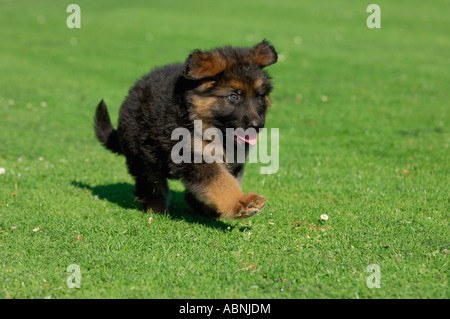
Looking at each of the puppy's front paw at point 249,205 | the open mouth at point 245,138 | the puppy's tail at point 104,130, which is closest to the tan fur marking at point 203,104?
the open mouth at point 245,138

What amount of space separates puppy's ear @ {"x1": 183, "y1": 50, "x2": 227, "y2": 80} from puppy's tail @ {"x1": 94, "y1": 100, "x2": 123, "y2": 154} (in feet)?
6.23

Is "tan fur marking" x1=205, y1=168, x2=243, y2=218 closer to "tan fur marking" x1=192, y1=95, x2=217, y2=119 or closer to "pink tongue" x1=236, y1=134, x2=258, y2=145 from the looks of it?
"pink tongue" x1=236, y1=134, x2=258, y2=145

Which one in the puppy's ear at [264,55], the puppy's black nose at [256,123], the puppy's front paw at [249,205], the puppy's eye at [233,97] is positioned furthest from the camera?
the puppy's ear at [264,55]

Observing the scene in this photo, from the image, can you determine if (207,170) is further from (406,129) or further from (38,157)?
(406,129)

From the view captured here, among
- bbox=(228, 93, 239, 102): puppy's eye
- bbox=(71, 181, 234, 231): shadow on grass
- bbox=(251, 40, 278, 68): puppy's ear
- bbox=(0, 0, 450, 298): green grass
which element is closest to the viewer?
bbox=(0, 0, 450, 298): green grass

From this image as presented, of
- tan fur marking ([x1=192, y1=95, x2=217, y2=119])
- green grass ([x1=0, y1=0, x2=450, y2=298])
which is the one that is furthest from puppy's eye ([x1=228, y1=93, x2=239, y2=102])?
green grass ([x1=0, y1=0, x2=450, y2=298])

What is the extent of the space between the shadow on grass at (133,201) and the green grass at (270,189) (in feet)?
0.15

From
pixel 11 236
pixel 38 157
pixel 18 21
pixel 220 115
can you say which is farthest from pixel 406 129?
pixel 18 21

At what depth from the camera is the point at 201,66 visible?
5398 mm

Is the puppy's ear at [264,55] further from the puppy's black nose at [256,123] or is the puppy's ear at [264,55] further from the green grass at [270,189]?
the green grass at [270,189]

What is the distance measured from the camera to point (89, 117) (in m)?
11.7

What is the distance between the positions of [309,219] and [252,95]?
1479 mm

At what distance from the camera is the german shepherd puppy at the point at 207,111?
539 cm

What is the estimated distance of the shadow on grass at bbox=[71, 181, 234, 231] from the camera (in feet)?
20.0
